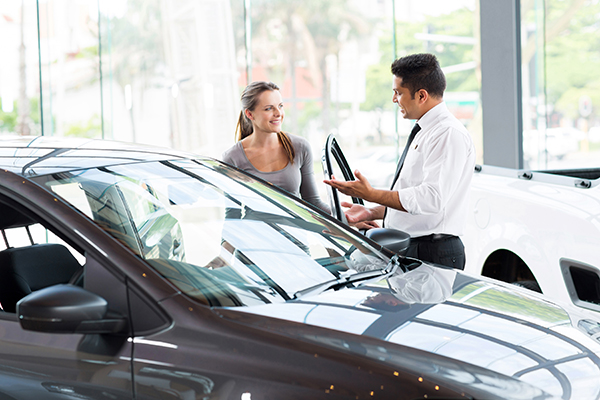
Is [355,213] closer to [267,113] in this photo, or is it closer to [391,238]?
[391,238]

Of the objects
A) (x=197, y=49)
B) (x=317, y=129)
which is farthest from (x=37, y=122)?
(x=317, y=129)

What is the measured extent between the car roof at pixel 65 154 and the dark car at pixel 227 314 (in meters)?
0.01

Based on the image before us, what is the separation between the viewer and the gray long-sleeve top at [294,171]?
11.8 ft

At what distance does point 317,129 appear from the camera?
9922mm

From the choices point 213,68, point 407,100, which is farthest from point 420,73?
point 213,68

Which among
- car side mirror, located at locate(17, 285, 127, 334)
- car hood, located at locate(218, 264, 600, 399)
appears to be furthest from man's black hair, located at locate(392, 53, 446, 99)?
car side mirror, located at locate(17, 285, 127, 334)

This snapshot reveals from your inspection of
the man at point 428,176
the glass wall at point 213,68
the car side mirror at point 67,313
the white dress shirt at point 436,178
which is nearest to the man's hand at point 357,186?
the man at point 428,176

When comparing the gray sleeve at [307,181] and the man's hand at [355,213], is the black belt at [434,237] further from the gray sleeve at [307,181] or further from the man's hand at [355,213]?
the gray sleeve at [307,181]

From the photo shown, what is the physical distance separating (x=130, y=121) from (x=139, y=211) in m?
6.93

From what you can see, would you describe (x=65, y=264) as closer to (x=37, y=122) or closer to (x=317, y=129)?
(x=37, y=122)

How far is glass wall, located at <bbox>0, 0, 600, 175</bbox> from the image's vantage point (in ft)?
28.0

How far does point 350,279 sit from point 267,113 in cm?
169

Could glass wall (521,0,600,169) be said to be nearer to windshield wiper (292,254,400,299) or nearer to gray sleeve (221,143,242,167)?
gray sleeve (221,143,242,167)

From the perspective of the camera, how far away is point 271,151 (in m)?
3.71
